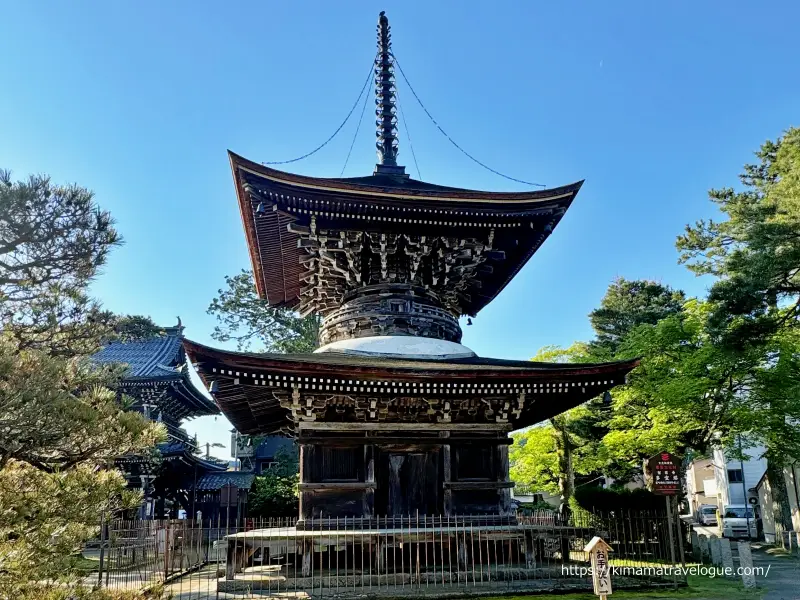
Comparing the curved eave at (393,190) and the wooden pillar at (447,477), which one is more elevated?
the curved eave at (393,190)

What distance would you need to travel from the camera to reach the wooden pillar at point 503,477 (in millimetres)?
14039

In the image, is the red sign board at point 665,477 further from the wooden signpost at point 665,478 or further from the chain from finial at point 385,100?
the chain from finial at point 385,100

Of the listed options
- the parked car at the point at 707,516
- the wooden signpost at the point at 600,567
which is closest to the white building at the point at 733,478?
the parked car at the point at 707,516

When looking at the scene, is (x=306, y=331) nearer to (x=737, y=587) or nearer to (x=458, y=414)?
(x=458, y=414)

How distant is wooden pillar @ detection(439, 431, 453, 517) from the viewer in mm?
13680

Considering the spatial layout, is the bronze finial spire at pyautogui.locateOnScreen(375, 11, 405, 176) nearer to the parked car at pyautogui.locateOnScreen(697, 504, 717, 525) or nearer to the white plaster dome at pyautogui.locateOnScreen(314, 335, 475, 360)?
the white plaster dome at pyautogui.locateOnScreen(314, 335, 475, 360)

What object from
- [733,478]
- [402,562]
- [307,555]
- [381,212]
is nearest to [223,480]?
[307,555]

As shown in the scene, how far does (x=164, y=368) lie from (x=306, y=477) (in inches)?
912

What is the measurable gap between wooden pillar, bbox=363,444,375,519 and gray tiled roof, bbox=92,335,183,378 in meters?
22.3

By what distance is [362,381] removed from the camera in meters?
12.5

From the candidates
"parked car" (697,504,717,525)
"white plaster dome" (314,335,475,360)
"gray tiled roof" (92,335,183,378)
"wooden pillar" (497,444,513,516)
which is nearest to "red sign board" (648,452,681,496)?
"wooden pillar" (497,444,513,516)

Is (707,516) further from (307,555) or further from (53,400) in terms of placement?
(53,400)

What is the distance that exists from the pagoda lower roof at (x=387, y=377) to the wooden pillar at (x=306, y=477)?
1.33 metres

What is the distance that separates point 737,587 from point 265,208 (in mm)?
13485
